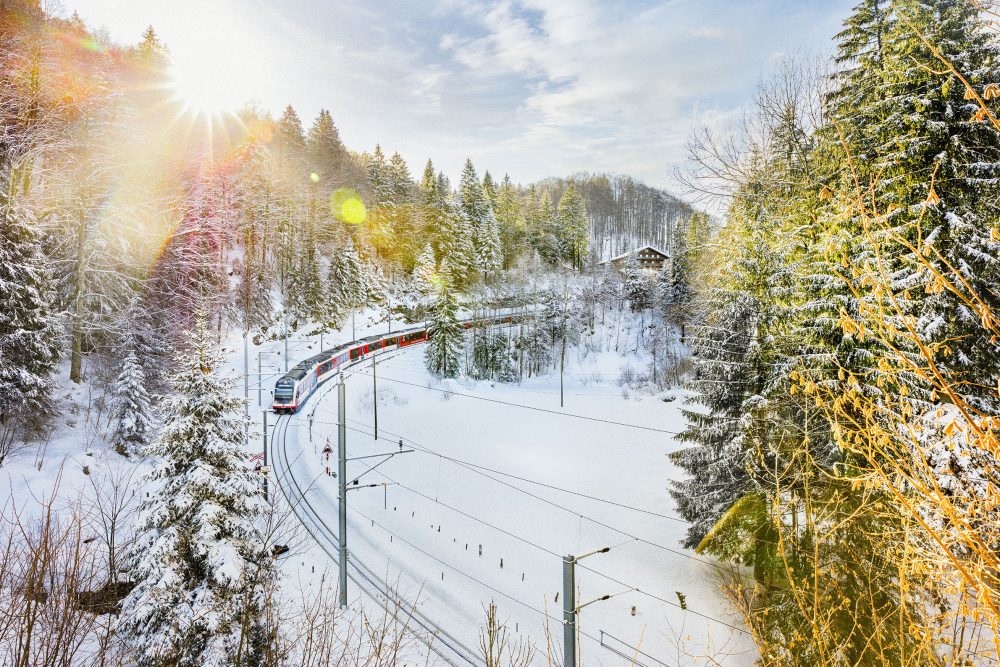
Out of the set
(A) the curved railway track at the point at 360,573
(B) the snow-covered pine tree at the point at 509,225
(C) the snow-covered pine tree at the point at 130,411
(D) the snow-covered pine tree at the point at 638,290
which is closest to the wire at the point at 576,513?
(A) the curved railway track at the point at 360,573

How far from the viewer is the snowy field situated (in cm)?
1484

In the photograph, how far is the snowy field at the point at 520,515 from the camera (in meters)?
14.8

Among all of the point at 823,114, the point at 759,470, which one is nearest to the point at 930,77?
the point at 823,114

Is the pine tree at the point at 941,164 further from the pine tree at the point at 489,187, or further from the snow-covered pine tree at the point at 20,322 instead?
the pine tree at the point at 489,187

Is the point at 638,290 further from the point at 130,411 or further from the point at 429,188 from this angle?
the point at 130,411

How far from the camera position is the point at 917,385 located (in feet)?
29.5

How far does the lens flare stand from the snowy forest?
10480mm

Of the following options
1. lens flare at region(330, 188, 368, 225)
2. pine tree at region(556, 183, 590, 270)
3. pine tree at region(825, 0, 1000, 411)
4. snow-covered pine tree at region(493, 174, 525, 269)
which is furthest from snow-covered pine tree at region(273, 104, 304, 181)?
pine tree at region(825, 0, 1000, 411)

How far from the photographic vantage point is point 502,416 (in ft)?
114

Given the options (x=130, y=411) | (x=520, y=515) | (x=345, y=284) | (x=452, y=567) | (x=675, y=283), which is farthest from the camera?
(x=675, y=283)

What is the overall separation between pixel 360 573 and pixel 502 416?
63.7 feet

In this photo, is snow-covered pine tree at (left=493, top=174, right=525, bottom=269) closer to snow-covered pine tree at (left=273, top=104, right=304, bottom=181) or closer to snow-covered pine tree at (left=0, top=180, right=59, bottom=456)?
snow-covered pine tree at (left=273, top=104, right=304, bottom=181)

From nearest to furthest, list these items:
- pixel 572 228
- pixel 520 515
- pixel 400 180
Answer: pixel 520 515, pixel 400 180, pixel 572 228

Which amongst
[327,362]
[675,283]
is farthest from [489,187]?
[327,362]
